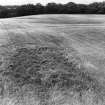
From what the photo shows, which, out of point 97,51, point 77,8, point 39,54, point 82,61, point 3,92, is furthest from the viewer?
point 77,8

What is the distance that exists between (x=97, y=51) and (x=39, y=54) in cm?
220

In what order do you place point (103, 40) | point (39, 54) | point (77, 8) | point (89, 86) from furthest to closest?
point (77, 8) → point (103, 40) → point (39, 54) → point (89, 86)

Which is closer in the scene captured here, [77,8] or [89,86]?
[89,86]

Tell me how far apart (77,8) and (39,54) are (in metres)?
23.0

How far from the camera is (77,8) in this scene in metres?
26.6

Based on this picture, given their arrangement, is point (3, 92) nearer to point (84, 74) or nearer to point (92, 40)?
point (84, 74)

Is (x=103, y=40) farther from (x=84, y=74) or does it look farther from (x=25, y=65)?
(x=25, y=65)

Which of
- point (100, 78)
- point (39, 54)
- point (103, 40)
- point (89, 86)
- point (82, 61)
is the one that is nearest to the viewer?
point (89, 86)

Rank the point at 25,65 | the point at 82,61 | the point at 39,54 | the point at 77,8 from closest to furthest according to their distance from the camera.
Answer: the point at 25,65
the point at 82,61
the point at 39,54
the point at 77,8

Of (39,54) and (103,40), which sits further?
(103,40)

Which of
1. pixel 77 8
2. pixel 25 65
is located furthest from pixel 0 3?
pixel 25 65

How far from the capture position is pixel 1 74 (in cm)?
397

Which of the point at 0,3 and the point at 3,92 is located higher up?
the point at 0,3

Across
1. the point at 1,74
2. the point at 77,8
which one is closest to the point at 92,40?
the point at 1,74
